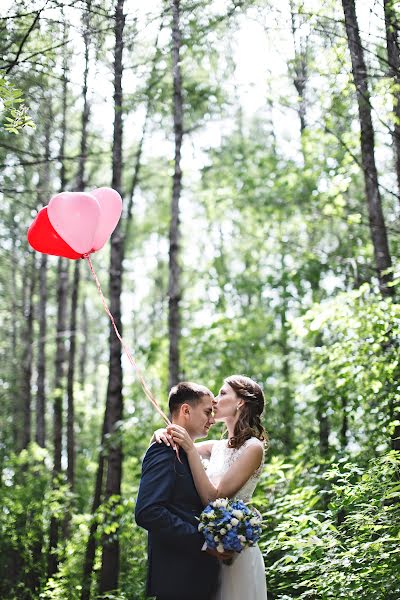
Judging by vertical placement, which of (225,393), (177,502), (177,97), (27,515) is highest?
(177,97)

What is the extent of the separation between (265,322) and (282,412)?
2691 millimetres

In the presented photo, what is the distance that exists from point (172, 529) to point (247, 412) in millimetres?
939

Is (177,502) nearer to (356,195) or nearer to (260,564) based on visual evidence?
(260,564)

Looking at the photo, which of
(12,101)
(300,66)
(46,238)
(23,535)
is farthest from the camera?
(23,535)

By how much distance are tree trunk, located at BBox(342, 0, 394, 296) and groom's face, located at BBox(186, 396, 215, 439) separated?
8.74 ft

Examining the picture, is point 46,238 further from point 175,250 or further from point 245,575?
point 175,250

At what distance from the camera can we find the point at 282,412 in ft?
33.2

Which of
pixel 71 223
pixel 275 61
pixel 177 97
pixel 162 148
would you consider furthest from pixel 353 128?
pixel 71 223

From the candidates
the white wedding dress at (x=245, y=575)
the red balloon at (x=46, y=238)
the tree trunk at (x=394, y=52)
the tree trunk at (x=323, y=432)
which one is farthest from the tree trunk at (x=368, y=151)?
the red balloon at (x=46, y=238)

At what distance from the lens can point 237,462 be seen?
3918 millimetres

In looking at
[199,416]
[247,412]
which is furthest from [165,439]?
[247,412]

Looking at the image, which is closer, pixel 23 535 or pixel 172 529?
pixel 172 529

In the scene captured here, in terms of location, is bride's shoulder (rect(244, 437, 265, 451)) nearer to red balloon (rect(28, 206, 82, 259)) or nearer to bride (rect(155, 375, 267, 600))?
bride (rect(155, 375, 267, 600))

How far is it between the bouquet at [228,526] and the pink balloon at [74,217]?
1.91 m
